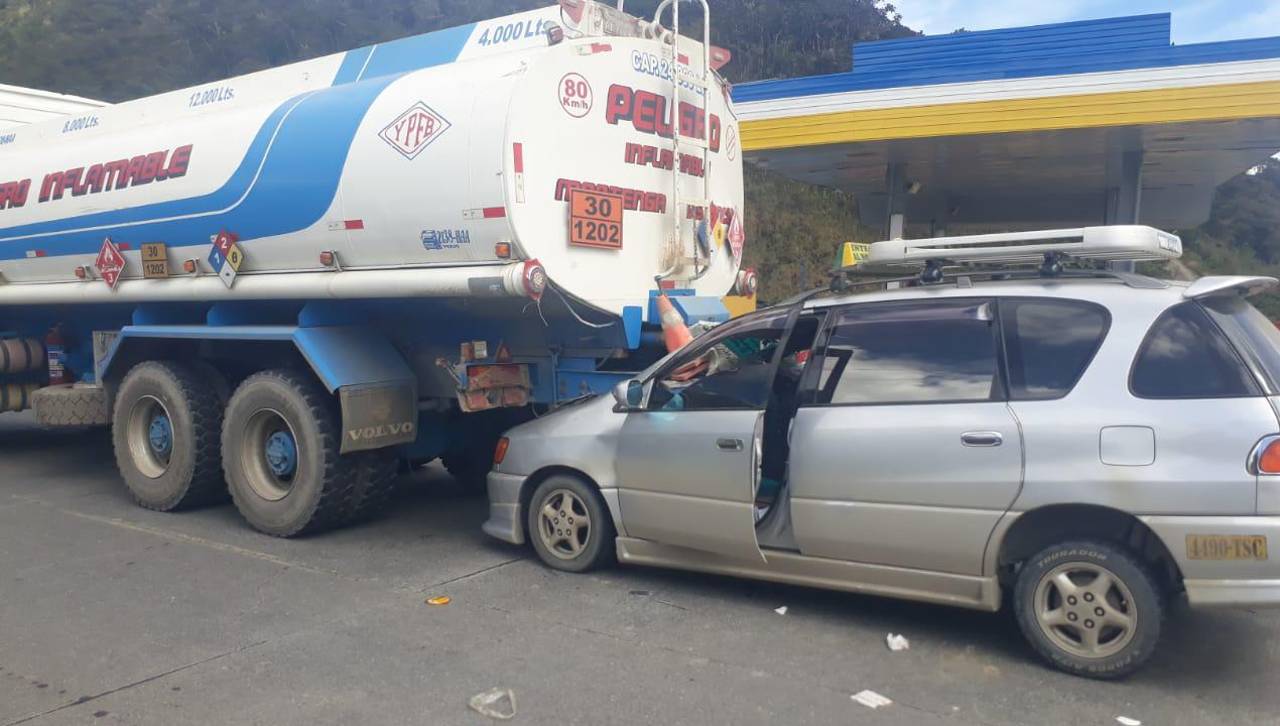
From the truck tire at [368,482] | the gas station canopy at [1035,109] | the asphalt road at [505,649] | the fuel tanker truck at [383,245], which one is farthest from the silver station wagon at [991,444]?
the gas station canopy at [1035,109]

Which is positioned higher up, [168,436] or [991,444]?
[991,444]

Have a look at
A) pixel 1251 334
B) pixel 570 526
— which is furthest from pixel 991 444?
pixel 570 526

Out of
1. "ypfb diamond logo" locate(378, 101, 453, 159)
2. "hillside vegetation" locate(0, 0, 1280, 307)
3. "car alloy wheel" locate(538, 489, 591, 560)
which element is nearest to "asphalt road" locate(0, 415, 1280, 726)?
"car alloy wheel" locate(538, 489, 591, 560)

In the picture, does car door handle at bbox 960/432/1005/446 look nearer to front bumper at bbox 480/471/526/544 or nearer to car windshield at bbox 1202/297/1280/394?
car windshield at bbox 1202/297/1280/394

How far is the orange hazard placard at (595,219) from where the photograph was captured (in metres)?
6.20

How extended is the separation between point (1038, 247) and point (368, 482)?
15.6 feet

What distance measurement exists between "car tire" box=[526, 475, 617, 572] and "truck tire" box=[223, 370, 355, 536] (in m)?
1.65

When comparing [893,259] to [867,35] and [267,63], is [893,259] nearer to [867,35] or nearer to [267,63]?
[867,35]

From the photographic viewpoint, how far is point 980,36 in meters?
13.2

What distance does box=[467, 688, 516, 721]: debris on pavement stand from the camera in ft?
13.6

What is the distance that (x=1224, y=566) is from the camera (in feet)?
13.5

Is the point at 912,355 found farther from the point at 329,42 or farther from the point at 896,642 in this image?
the point at 329,42

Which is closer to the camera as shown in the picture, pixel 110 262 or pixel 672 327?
pixel 672 327

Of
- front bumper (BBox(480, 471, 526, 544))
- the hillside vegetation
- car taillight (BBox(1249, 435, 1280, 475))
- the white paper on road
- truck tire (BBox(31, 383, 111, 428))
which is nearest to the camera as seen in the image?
car taillight (BBox(1249, 435, 1280, 475))
